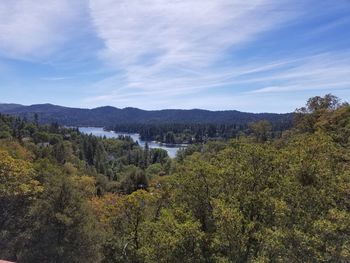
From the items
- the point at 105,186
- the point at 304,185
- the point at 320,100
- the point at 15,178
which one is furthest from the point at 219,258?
the point at 105,186

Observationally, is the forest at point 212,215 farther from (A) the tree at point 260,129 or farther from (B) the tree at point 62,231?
(A) the tree at point 260,129

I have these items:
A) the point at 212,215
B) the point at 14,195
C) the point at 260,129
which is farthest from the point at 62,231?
the point at 260,129

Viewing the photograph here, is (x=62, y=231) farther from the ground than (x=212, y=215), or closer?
closer

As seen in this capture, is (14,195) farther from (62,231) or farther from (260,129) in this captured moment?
(260,129)

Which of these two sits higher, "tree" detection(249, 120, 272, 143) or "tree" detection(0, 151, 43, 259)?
"tree" detection(249, 120, 272, 143)

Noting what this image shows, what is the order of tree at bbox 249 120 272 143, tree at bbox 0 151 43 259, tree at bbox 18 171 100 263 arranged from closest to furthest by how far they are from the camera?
tree at bbox 18 171 100 263 → tree at bbox 0 151 43 259 → tree at bbox 249 120 272 143

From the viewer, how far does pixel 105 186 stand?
81.0 metres

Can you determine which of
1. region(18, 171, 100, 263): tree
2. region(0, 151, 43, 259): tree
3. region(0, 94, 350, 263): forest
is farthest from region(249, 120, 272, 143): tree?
region(18, 171, 100, 263): tree

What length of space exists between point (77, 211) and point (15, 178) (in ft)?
28.2

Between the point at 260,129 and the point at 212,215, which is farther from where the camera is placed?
the point at 260,129

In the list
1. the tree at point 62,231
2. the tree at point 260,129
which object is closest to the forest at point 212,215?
the tree at point 62,231

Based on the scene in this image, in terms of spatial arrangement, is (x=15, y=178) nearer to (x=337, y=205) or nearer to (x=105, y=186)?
(x=337, y=205)

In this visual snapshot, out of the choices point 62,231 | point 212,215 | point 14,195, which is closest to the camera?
point 212,215

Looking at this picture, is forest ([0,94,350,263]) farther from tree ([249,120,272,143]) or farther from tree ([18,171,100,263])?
tree ([249,120,272,143])
